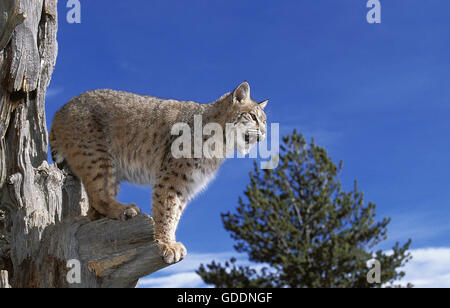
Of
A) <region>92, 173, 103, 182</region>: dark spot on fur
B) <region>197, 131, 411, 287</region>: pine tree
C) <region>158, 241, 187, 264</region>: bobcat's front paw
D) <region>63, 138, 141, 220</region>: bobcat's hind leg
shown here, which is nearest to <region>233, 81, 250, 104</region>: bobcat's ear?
<region>63, 138, 141, 220</region>: bobcat's hind leg

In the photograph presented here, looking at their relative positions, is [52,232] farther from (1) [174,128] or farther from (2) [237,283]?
(2) [237,283]

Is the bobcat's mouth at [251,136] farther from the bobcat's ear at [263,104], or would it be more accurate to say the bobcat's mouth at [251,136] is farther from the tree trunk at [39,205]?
the tree trunk at [39,205]

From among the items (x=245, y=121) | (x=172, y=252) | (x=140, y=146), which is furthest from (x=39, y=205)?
(x=245, y=121)

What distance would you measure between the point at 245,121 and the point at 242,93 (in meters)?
0.46

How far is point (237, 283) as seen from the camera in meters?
18.5

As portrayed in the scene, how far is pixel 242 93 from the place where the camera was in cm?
720

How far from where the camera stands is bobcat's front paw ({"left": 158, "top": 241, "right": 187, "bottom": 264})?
5570 mm

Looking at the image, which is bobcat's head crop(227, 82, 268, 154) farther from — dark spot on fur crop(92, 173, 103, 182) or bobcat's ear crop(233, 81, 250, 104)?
dark spot on fur crop(92, 173, 103, 182)

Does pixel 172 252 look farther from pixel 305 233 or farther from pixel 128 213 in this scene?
pixel 305 233

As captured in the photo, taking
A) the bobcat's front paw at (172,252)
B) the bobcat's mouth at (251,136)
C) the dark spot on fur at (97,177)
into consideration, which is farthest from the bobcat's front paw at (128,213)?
the bobcat's mouth at (251,136)

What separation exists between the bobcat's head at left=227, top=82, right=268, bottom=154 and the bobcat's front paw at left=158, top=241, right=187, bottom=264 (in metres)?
1.99

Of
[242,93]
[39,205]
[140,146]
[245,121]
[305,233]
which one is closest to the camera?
[39,205]
